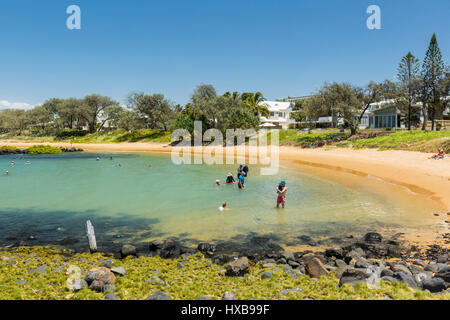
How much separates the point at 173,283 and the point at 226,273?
1755 mm

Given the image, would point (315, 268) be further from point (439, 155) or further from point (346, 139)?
point (346, 139)

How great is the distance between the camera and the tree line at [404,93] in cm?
5341

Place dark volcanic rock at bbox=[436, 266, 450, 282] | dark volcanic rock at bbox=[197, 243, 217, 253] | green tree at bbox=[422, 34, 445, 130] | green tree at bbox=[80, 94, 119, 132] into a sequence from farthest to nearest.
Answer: green tree at bbox=[80, 94, 119, 132] < green tree at bbox=[422, 34, 445, 130] < dark volcanic rock at bbox=[197, 243, 217, 253] < dark volcanic rock at bbox=[436, 266, 450, 282]

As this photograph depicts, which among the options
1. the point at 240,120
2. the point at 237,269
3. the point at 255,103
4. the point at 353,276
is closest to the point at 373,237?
the point at 353,276

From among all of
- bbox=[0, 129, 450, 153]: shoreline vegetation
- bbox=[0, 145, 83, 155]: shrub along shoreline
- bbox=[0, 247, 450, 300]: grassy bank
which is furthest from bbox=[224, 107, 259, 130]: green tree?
bbox=[0, 247, 450, 300]: grassy bank

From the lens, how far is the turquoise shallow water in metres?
14.9

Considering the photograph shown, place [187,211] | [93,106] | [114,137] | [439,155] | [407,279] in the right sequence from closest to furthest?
[407,279], [187,211], [439,155], [114,137], [93,106]

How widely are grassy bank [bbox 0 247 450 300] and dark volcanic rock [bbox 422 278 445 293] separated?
1.65ft

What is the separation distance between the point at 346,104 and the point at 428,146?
60.9 ft

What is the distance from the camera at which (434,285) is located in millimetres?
7633

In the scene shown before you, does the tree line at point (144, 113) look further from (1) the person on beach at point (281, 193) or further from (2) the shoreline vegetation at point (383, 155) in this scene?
(1) the person on beach at point (281, 193)

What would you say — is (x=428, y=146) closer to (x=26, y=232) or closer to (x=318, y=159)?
(x=318, y=159)

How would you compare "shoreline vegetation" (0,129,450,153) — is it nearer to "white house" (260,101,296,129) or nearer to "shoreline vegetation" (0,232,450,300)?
"white house" (260,101,296,129)

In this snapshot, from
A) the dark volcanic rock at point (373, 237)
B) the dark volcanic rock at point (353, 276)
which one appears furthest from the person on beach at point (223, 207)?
the dark volcanic rock at point (353, 276)
